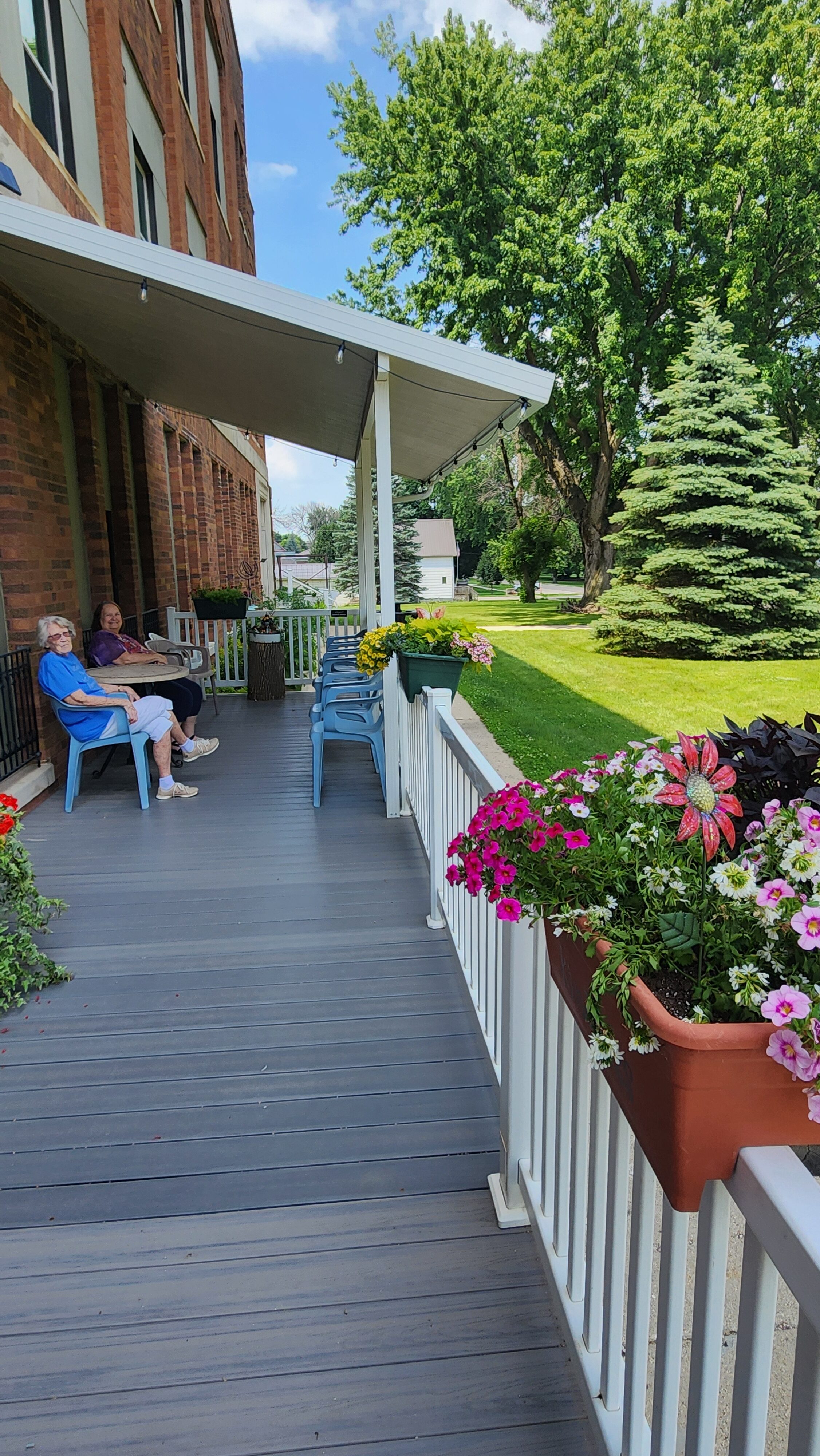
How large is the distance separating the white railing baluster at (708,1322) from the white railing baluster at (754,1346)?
5 centimetres

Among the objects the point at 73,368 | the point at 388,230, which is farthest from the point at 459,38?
the point at 73,368

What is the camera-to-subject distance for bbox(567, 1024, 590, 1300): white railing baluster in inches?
57.1

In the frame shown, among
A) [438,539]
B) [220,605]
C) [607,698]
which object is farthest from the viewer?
[438,539]

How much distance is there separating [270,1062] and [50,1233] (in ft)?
2.49

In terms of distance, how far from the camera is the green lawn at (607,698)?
8344 mm

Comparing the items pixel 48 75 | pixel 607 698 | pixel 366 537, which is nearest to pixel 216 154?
pixel 48 75

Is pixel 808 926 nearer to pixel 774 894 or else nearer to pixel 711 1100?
pixel 774 894

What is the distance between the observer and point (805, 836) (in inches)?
39.3

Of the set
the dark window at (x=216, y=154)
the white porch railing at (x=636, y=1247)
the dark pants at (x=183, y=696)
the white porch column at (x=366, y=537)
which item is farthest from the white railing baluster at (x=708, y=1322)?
the dark window at (x=216, y=154)

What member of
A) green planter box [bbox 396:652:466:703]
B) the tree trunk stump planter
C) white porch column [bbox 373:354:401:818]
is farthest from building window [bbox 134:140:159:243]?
green planter box [bbox 396:652:466:703]

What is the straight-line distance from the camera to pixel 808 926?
33.9 inches

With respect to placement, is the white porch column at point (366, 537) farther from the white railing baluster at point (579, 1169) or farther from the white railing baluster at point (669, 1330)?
the white railing baluster at point (669, 1330)

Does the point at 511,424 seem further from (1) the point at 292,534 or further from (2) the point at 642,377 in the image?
(1) the point at 292,534

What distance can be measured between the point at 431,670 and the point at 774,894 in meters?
3.36
